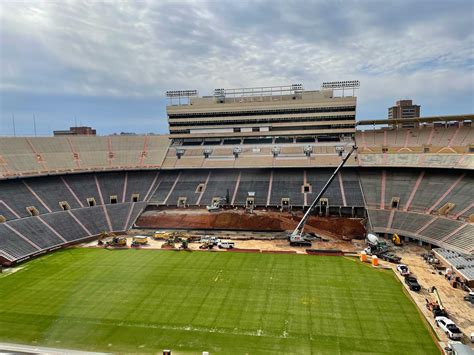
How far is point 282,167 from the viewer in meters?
62.0

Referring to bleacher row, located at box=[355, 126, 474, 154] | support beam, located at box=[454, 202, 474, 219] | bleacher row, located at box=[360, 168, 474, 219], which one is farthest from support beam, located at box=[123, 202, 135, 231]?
support beam, located at box=[454, 202, 474, 219]

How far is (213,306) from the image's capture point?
91.7ft

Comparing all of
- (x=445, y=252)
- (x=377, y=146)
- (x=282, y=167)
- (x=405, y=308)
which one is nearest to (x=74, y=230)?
(x=282, y=167)

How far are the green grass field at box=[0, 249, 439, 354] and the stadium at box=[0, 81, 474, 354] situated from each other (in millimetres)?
160

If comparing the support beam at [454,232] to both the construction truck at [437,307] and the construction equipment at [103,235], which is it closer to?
the construction truck at [437,307]

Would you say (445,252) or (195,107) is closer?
(445,252)

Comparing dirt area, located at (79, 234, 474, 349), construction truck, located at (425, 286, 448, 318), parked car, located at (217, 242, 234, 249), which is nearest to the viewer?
construction truck, located at (425, 286, 448, 318)

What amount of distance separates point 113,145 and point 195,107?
63.0 ft

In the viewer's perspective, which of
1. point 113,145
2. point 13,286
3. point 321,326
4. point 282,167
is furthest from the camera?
point 113,145

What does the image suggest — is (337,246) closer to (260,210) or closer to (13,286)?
(260,210)

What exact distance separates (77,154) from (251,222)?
3768 cm

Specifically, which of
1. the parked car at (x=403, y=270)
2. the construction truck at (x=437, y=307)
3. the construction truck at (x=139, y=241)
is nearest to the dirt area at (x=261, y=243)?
the construction truck at (x=139, y=241)

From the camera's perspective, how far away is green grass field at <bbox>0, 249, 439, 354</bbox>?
23.2m

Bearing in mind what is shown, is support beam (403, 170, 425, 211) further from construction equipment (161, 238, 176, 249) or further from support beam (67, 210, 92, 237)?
support beam (67, 210, 92, 237)
